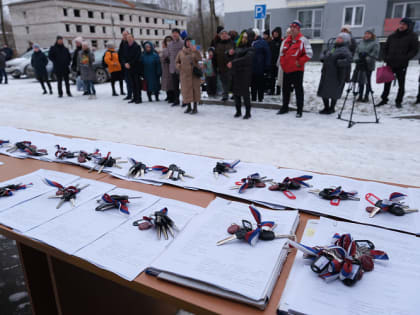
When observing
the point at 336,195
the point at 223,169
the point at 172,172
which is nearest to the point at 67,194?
the point at 172,172

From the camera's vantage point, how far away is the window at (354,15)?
20000mm

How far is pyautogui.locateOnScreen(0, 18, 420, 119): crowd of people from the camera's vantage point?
600 cm

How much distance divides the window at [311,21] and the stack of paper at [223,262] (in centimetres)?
2323

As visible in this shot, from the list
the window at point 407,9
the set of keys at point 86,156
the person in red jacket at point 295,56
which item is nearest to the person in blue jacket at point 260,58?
the person in red jacket at point 295,56

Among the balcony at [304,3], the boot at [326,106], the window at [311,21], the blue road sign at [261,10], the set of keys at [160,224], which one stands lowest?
the boot at [326,106]

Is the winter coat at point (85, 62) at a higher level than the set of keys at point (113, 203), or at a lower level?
higher

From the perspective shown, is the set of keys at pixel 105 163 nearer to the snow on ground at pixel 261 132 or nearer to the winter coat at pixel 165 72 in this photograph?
the snow on ground at pixel 261 132

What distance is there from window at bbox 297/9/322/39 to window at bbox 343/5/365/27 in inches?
68.1

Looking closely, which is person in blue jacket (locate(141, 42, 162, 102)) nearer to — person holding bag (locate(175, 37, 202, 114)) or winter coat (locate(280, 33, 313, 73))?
person holding bag (locate(175, 37, 202, 114))

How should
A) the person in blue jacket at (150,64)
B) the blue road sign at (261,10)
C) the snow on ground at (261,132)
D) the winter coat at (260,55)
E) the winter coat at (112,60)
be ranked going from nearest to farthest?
the snow on ground at (261,132) → the winter coat at (260,55) → the blue road sign at (261,10) → the person in blue jacket at (150,64) → the winter coat at (112,60)

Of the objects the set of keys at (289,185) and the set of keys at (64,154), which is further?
the set of keys at (64,154)

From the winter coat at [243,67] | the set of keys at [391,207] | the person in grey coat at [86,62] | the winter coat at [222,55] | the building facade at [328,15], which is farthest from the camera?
the building facade at [328,15]

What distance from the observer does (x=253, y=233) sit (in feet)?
3.59

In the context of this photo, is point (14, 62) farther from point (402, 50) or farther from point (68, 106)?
point (402, 50)
